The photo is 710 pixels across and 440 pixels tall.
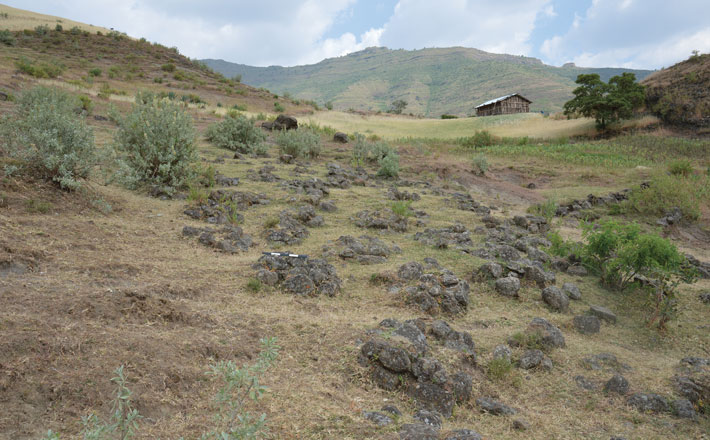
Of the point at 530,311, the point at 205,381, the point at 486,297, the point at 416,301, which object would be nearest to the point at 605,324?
the point at 530,311

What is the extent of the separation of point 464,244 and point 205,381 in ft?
16.4

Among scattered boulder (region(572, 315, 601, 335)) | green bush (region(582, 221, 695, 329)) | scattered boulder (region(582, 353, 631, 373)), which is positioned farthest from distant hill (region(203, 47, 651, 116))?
scattered boulder (region(582, 353, 631, 373))

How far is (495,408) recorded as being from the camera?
2822 millimetres

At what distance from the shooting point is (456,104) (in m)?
101

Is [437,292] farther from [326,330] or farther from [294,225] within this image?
[294,225]

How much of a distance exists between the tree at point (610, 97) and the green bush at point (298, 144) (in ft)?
72.5

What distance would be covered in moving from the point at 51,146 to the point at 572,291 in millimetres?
7443

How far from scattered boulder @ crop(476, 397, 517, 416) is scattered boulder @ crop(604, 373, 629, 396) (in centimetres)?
102

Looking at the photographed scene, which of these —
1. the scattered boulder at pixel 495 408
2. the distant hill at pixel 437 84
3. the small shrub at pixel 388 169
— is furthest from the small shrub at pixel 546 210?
the distant hill at pixel 437 84

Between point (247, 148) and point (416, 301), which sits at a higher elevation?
point (247, 148)

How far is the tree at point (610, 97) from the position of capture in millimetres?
25922

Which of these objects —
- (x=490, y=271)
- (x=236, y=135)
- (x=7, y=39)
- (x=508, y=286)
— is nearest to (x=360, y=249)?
(x=490, y=271)

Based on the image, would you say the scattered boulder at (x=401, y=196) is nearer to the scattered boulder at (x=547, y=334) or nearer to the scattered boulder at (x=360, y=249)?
the scattered boulder at (x=360, y=249)

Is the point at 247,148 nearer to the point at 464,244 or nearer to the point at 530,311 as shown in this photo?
the point at 464,244
